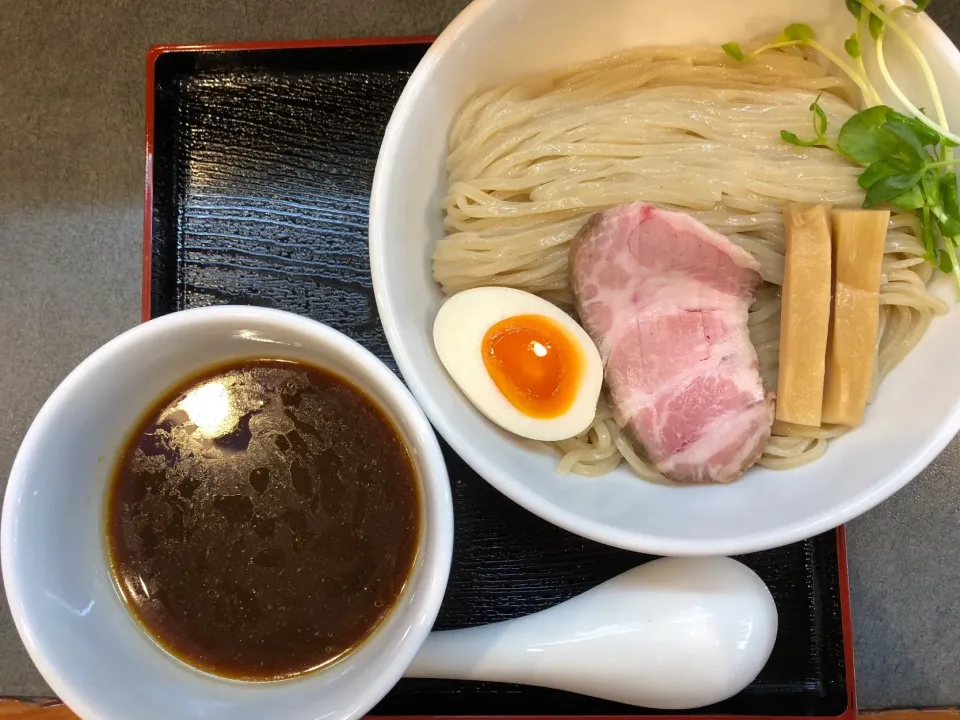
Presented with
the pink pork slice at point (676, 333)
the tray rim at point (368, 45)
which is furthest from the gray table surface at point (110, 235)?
the pink pork slice at point (676, 333)

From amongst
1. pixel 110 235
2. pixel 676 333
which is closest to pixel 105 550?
pixel 110 235

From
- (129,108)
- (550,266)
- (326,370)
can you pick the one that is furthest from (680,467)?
(129,108)

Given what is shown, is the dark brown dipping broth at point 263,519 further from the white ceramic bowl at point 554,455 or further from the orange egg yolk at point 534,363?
the orange egg yolk at point 534,363

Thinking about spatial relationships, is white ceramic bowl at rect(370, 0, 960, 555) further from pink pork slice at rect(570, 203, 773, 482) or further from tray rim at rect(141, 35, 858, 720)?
tray rim at rect(141, 35, 858, 720)

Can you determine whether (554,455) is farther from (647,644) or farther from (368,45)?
(368,45)

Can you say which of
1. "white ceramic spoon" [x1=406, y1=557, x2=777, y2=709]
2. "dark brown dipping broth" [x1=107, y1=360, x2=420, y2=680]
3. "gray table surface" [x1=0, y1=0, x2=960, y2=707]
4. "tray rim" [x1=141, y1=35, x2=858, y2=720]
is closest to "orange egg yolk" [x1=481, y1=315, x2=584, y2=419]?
Result: "dark brown dipping broth" [x1=107, y1=360, x2=420, y2=680]

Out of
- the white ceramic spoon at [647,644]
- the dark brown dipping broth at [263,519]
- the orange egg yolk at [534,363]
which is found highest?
the orange egg yolk at [534,363]
